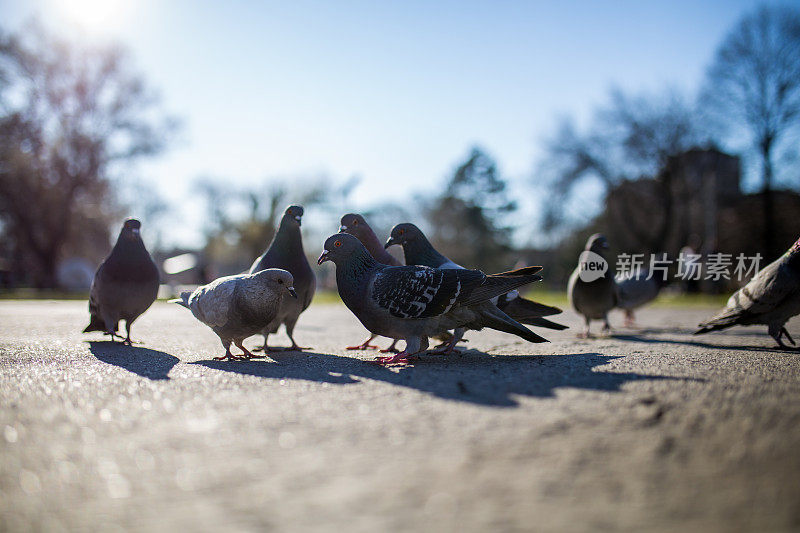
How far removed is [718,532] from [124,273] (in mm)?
5544

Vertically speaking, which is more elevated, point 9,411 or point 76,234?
point 76,234

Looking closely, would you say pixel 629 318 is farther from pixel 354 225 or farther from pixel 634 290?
pixel 354 225

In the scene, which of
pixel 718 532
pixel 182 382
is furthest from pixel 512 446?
pixel 182 382

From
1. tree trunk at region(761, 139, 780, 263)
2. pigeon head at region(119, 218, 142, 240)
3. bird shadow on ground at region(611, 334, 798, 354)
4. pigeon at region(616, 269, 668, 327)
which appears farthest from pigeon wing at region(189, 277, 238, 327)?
tree trunk at region(761, 139, 780, 263)

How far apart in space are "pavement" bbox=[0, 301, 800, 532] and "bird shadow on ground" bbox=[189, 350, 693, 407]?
0.03 meters

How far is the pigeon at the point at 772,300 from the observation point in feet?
16.2

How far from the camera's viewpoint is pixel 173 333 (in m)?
6.95

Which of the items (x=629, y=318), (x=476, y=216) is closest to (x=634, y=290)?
(x=629, y=318)

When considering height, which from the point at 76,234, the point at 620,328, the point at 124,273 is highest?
the point at 76,234

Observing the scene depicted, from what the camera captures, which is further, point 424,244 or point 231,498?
point 424,244

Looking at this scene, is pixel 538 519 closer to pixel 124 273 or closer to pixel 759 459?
pixel 759 459

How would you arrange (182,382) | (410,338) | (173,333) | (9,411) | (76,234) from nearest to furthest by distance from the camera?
(9,411)
(182,382)
(410,338)
(173,333)
(76,234)

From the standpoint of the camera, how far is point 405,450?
1.89 meters

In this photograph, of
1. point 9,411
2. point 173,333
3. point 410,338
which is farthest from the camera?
point 173,333
